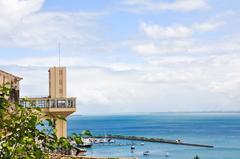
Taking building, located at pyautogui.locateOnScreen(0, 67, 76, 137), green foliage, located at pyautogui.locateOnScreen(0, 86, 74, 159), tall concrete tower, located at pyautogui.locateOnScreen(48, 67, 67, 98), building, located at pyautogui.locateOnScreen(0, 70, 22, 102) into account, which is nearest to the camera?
green foliage, located at pyautogui.locateOnScreen(0, 86, 74, 159)

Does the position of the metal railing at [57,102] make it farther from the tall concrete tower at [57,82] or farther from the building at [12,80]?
the building at [12,80]

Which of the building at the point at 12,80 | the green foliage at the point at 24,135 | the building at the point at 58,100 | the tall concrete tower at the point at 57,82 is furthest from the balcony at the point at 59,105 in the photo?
the green foliage at the point at 24,135

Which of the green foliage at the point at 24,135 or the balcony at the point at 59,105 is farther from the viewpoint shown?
the balcony at the point at 59,105

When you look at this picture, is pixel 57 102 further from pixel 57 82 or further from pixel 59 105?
pixel 57 82

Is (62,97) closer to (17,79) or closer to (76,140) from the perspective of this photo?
Result: (17,79)

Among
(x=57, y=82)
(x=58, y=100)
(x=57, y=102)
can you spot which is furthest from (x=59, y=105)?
(x=57, y=82)

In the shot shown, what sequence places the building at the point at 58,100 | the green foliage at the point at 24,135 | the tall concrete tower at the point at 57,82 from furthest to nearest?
the tall concrete tower at the point at 57,82 → the building at the point at 58,100 → the green foliage at the point at 24,135

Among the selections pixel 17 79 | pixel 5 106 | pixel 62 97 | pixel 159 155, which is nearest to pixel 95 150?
pixel 159 155

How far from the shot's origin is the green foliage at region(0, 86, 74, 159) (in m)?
5.48

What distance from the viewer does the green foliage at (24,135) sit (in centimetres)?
548

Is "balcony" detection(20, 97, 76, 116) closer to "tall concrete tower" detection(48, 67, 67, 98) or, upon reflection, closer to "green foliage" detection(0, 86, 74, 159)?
"tall concrete tower" detection(48, 67, 67, 98)

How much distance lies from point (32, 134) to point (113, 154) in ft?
293

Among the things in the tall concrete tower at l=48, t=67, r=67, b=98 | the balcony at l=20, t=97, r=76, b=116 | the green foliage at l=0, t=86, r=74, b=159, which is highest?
the tall concrete tower at l=48, t=67, r=67, b=98

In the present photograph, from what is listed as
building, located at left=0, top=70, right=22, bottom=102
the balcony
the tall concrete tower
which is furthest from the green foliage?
the tall concrete tower
